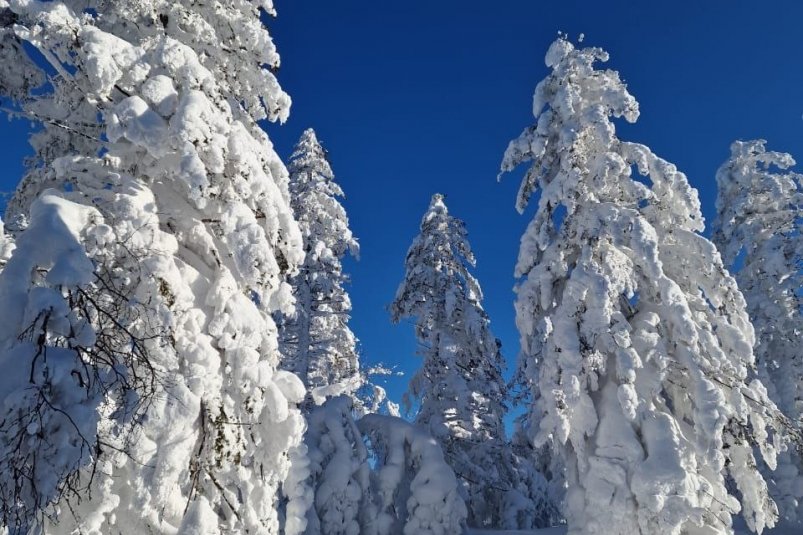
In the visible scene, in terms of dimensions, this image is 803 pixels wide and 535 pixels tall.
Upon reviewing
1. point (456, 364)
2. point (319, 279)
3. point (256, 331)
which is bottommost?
point (256, 331)

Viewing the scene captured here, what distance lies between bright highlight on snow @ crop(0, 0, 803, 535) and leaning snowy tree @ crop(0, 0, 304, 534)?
3 cm

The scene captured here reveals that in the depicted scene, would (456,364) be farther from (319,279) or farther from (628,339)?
(628,339)

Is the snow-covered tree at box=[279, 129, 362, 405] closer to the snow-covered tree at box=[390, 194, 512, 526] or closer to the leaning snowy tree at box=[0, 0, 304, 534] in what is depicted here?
the snow-covered tree at box=[390, 194, 512, 526]

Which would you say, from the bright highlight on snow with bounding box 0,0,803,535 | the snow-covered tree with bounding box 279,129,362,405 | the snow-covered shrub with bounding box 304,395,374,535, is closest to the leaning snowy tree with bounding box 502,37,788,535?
the bright highlight on snow with bounding box 0,0,803,535

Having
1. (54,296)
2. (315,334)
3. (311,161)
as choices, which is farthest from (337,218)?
(54,296)

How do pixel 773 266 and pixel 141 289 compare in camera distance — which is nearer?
pixel 141 289

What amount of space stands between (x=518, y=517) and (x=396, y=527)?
16.6 feet

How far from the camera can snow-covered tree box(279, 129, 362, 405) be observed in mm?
18062

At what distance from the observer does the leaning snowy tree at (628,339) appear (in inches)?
332

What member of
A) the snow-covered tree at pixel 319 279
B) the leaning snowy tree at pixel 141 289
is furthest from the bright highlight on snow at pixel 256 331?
the snow-covered tree at pixel 319 279

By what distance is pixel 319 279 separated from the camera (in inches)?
744

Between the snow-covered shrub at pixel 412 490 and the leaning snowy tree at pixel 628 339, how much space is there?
313 cm

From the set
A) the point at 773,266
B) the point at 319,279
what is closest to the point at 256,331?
the point at 319,279

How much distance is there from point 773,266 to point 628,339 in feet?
42.4
